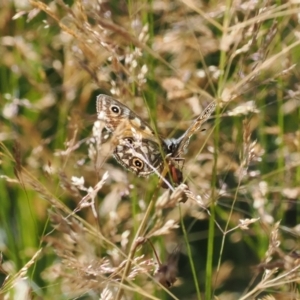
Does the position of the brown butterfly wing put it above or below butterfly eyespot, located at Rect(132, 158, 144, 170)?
above

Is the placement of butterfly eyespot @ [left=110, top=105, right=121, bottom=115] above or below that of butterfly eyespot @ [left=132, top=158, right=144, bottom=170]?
above

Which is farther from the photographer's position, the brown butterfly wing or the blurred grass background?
the blurred grass background

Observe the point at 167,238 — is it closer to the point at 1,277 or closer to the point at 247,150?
the point at 1,277

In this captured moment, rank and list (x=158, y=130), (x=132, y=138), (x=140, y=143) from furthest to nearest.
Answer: (x=158, y=130) < (x=132, y=138) < (x=140, y=143)

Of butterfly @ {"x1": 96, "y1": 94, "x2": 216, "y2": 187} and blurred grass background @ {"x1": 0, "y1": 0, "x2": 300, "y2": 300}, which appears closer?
butterfly @ {"x1": 96, "y1": 94, "x2": 216, "y2": 187}

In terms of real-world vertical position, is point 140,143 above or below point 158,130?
above

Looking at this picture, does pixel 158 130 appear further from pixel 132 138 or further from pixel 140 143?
pixel 140 143

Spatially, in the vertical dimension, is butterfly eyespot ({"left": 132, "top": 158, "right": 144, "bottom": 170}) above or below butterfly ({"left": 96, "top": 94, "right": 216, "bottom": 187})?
below

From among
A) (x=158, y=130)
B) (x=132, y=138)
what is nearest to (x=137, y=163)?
(x=132, y=138)

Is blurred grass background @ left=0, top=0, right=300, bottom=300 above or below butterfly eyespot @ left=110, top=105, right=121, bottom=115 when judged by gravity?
below
